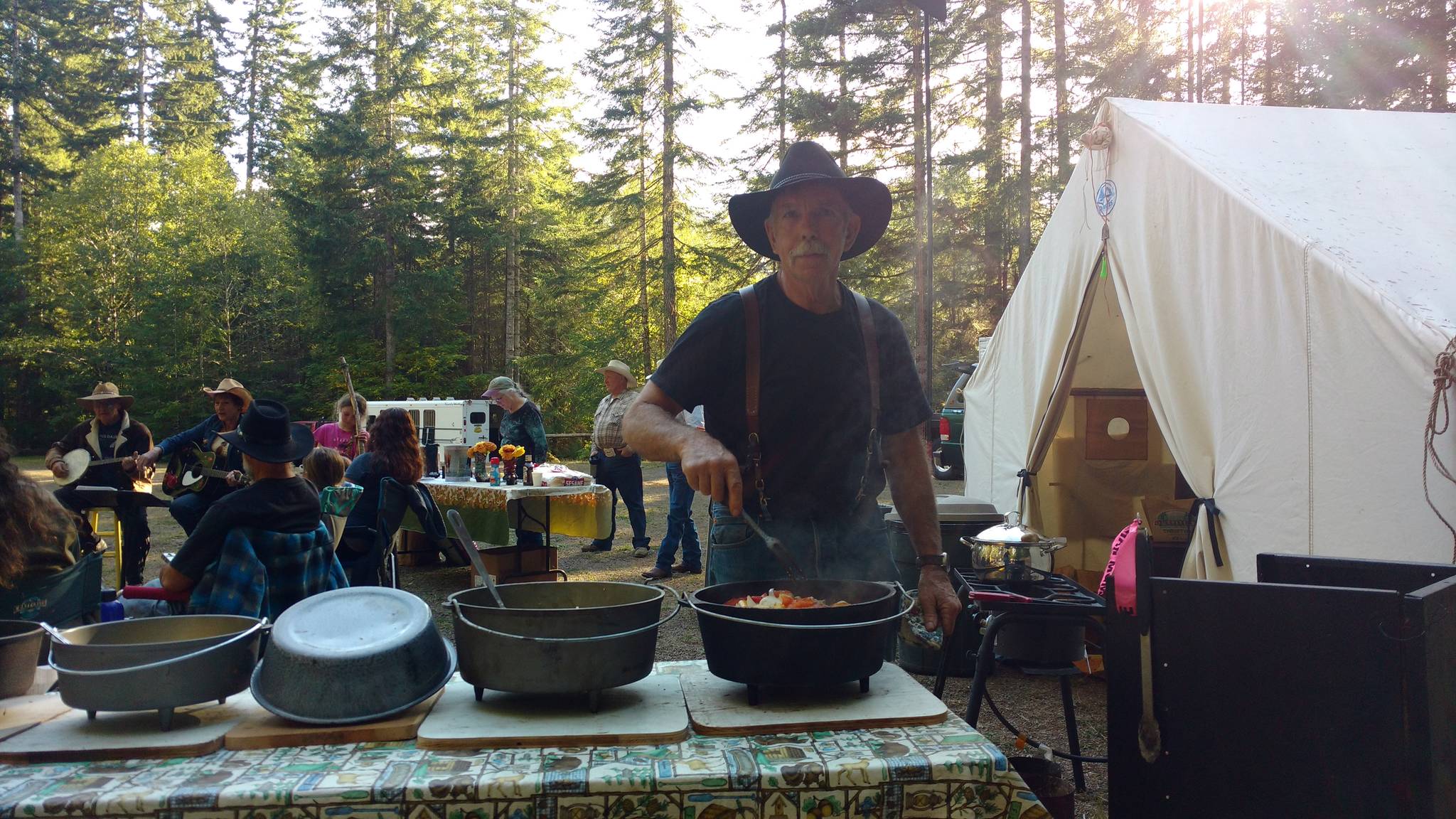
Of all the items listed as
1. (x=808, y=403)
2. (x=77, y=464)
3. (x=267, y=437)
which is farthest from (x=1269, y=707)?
(x=77, y=464)

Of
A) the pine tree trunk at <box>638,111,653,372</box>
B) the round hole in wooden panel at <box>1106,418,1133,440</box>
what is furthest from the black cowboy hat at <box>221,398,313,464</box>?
the pine tree trunk at <box>638,111,653,372</box>

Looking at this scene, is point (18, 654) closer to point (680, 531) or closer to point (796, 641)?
point (796, 641)

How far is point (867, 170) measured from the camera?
23.8 meters

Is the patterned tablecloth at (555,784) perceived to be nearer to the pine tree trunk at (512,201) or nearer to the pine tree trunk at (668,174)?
the pine tree trunk at (668,174)

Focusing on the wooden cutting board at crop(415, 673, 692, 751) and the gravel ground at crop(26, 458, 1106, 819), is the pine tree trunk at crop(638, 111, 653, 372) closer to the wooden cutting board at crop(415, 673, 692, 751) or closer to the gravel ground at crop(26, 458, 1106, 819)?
the gravel ground at crop(26, 458, 1106, 819)

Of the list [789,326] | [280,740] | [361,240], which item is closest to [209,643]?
[280,740]

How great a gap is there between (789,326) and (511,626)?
1.12 m

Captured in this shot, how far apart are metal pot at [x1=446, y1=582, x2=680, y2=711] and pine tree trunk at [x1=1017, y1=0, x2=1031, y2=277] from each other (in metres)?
19.8

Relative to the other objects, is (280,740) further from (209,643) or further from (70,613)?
(70,613)

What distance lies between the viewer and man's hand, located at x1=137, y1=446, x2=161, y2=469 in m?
7.82

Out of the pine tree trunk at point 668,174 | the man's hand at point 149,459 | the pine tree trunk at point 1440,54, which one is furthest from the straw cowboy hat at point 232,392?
the pine tree trunk at point 1440,54

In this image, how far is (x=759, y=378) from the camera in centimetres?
246

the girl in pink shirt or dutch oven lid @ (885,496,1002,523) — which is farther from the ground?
the girl in pink shirt

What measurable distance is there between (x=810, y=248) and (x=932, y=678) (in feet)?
12.4
